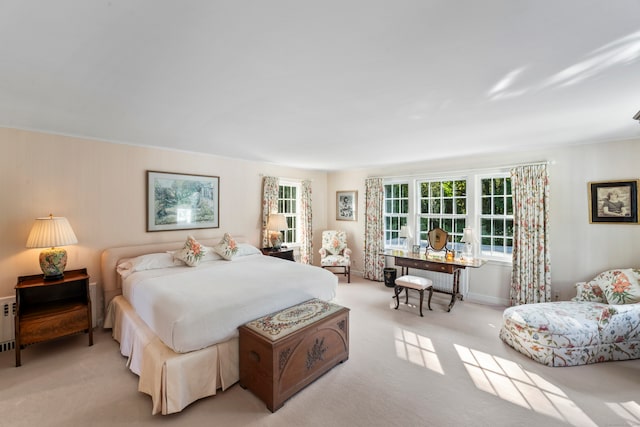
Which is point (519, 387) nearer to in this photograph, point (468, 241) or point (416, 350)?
point (416, 350)

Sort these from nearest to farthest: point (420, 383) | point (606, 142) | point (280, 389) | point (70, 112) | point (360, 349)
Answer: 1. point (280, 389)
2. point (420, 383)
3. point (70, 112)
4. point (360, 349)
5. point (606, 142)

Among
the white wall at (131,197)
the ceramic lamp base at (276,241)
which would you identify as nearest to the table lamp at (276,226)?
the ceramic lamp base at (276,241)

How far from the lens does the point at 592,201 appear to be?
3684 mm

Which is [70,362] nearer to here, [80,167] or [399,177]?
[80,167]

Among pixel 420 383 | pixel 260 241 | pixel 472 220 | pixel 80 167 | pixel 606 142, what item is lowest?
pixel 420 383

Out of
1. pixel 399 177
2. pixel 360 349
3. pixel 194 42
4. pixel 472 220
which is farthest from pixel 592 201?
pixel 194 42

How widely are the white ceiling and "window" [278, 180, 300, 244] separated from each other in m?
2.79

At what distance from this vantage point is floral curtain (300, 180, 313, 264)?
19.9 feet

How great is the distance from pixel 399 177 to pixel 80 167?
17.0ft

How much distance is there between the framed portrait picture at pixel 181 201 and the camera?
403 centimetres

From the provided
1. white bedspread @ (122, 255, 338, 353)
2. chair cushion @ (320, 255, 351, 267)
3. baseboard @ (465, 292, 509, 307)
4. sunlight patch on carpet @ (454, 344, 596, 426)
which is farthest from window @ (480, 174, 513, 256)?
white bedspread @ (122, 255, 338, 353)

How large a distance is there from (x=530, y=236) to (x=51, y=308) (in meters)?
6.30

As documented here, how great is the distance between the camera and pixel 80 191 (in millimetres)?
3428

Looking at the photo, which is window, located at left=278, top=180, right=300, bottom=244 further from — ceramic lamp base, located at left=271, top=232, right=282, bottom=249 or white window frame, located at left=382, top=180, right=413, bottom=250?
white window frame, located at left=382, top=180, right=413, bottom=250
